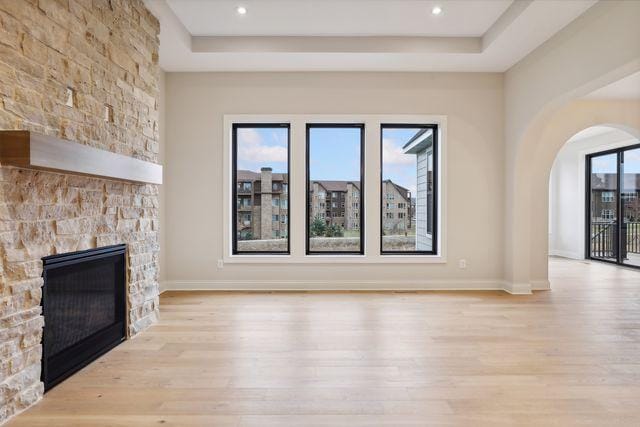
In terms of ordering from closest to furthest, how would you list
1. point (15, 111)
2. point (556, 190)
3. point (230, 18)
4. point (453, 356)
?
point (15, 111), point (453, 356), point (230, 18), point (556, 190)

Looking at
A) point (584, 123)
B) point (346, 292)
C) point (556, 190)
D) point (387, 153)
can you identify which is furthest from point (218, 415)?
point (556, 190)

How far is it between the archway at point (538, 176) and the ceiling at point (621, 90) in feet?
0.37

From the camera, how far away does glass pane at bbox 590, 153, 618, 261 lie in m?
7.97

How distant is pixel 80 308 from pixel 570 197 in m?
10.1

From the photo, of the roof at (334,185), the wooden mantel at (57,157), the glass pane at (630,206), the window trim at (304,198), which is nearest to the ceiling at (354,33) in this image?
the window trim at (304,198)

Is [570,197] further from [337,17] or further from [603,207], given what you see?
[337,17]

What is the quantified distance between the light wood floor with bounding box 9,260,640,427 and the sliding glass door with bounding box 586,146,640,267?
413 cm

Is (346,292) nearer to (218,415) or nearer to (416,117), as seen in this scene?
(416,117)

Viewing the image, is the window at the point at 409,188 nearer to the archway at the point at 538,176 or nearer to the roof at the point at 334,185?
the roof at the point at 334,185

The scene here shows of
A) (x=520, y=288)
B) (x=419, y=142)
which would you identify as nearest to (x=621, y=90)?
(x=419, y=142)

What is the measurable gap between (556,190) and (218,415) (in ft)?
33.0

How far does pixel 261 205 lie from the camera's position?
17.9 ft

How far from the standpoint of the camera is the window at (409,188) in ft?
17.8

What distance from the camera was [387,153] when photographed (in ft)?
17.9
